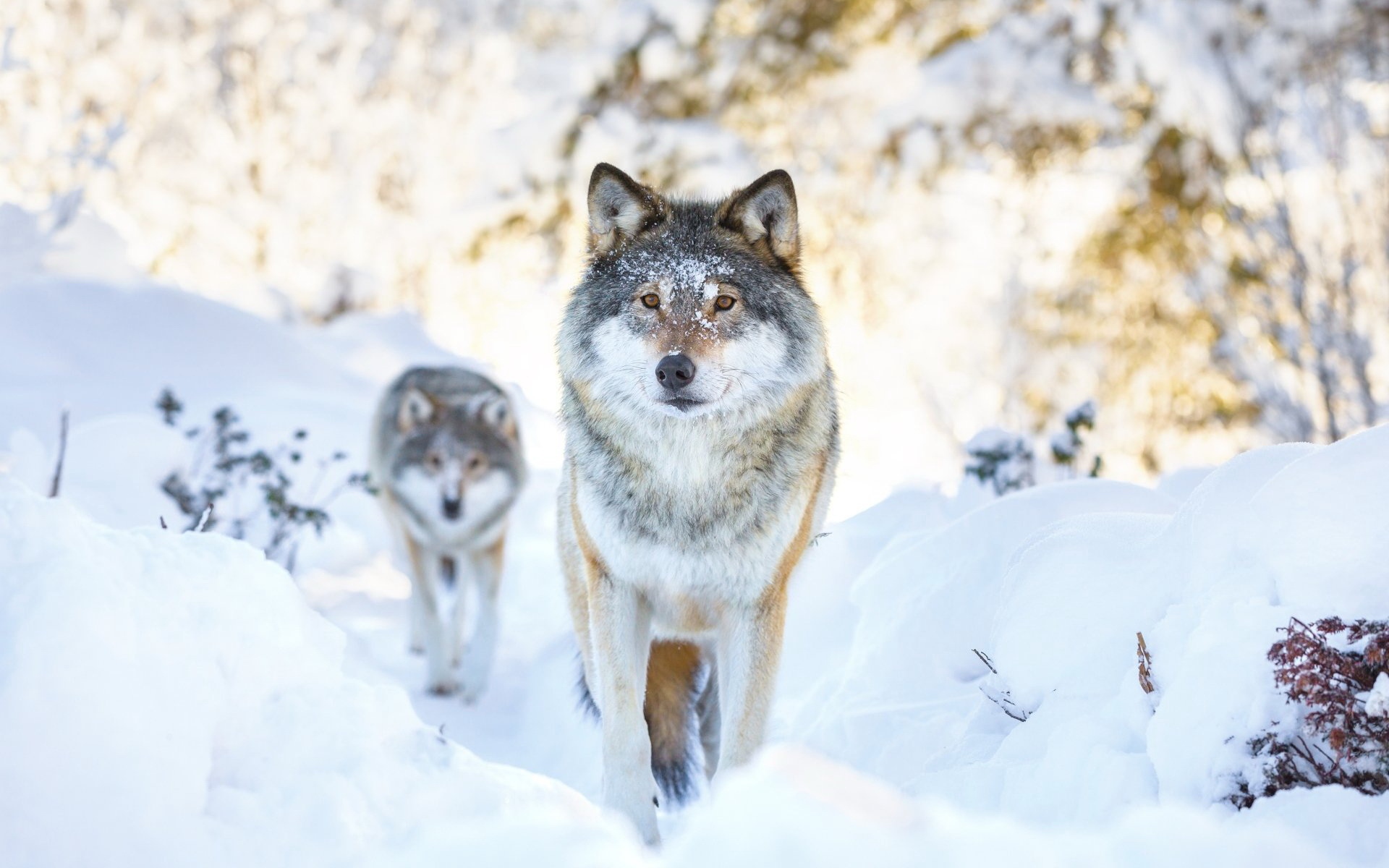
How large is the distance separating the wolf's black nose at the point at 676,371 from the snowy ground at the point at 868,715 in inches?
45.1

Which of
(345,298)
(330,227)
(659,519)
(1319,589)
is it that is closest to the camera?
(1319,589)

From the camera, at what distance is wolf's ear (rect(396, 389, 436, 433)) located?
23.2 ft

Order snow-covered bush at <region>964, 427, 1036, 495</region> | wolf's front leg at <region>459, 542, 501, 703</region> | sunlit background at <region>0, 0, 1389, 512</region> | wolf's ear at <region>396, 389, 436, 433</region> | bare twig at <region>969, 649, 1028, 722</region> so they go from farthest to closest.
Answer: sunlit background at <region>0, 0, 1389, 512</region>, wolf's ear at <region>396, 389, 436, 433</region>, wolf's front leg at <region>459, 542, 501, 703</region>, snow-covered bush at <region>964, 427, 1036, 495</region>, bare twig at <region>969, 649, 1028, 722</region>

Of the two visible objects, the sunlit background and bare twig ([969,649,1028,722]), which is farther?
the sunlit background

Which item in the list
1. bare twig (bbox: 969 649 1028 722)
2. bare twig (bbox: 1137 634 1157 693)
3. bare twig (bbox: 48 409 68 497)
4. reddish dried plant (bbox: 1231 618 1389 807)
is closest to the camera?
reddish dried plant (bbox: 1231 618 1389 807)

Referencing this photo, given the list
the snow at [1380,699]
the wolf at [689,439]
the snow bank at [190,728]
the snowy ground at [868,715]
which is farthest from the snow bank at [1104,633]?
the snow bank at [190,728]

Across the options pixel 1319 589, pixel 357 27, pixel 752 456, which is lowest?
pixel 752 456

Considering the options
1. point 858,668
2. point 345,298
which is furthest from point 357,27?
point 858,668

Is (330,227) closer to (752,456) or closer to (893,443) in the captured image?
(893,443)

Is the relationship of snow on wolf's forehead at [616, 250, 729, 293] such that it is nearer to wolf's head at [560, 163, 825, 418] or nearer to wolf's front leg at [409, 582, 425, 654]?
wolf's head at [560, 163, 825, 418]

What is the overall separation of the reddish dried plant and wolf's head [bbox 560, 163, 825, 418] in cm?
166

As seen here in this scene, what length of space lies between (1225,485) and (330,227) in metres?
A: 15.1

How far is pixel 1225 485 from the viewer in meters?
2.77

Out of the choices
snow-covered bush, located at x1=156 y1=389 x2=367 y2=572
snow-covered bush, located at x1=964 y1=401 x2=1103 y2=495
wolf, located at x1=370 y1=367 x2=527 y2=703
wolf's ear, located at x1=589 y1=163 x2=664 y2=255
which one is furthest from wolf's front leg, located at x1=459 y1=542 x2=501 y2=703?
wolf's ear, located at x1=589 y1=163 x2=664 y2=255
